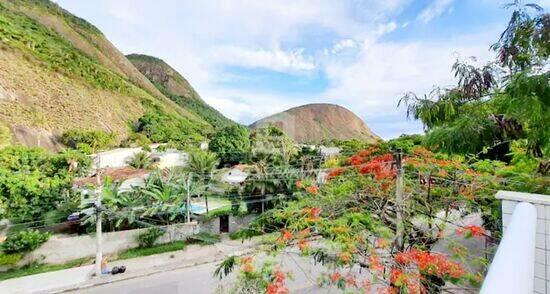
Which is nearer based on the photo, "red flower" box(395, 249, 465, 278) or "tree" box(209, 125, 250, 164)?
"red flower" box(395, 249, 465, 278)

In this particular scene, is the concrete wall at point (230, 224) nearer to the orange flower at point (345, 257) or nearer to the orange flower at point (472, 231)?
the orange flower at point (345, 257)

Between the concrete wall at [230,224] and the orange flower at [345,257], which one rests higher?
the orange flower at [345,257]

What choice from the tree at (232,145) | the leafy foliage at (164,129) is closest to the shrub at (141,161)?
the tree at (232,145)

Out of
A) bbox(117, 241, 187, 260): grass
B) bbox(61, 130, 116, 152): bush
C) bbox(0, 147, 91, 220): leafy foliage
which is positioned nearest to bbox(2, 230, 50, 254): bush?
bbox(0, 147, 91, 220): leafy foliage

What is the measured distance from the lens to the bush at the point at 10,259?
7.87 meters

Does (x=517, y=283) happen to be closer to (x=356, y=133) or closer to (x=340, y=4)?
(x=340, y=4)

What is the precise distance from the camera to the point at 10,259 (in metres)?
7.95

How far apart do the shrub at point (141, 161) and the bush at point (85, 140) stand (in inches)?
180

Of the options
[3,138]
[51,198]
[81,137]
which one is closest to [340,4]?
[51,198]

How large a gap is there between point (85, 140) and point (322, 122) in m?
30.9

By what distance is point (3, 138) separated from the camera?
16.3 meters

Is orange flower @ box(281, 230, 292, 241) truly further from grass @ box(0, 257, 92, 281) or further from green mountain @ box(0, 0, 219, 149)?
green mountain @ box(0, 0, 219, 149)

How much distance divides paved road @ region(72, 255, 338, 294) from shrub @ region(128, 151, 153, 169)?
1470 centimetres

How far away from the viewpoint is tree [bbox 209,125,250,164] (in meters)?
24.1
